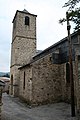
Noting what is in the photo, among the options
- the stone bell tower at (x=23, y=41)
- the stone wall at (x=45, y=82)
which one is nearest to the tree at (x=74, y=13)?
the stone wall at (x=45, y=82)

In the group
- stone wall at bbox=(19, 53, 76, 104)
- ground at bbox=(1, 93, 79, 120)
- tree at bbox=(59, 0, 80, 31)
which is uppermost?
tree at bbox=(59, 0, 80, 31)

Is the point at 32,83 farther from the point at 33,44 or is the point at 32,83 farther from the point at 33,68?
the point at 33,44

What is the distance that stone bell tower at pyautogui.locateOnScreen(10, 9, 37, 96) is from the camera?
85.0 ft

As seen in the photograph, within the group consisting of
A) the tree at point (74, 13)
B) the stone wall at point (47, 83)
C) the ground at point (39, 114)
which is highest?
the tree at point (74, 13)

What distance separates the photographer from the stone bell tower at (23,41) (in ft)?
85.0

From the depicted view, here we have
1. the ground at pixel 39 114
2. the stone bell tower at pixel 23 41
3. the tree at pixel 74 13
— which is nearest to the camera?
the tree at pixel 74 13

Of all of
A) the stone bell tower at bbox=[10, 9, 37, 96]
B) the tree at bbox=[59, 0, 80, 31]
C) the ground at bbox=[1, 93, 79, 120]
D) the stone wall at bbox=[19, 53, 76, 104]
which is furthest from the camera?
the stone bell tower at bbox=[10, 9, 37, 96]

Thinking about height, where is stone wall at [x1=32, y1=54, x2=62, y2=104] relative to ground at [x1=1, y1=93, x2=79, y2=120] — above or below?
above

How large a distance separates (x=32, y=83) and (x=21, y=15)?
1408 cm

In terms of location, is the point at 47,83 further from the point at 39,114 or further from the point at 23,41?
the point at 23,41

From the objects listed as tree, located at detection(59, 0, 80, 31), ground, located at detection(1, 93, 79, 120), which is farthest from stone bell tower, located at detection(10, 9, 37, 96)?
tree, located at detection(59, 0, 80, 31)

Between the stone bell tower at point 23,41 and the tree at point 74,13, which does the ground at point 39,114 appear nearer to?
the tree at point 74,13

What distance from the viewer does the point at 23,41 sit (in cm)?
2680

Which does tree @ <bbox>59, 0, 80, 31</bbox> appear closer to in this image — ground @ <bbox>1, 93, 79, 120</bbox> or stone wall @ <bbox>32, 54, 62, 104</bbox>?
ground @ <bbox>1, 93, 79, 120</bbox>
